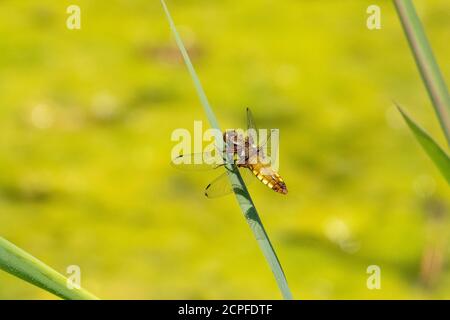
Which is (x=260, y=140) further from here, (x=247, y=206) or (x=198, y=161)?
(x=247, y=206)

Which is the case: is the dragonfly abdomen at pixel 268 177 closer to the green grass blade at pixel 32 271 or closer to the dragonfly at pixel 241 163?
the dragonfly at pixel 241 163

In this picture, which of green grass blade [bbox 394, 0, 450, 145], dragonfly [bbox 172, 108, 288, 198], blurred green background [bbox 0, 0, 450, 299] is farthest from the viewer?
blurred green background [bbox 0, 0, 450, 299]

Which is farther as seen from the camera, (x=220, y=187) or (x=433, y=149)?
(x=220, y=187)

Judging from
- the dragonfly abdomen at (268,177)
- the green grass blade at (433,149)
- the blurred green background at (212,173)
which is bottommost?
the green grass blade at (433,149)

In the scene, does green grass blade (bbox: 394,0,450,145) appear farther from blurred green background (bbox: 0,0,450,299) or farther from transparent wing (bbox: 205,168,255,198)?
blurred green background (bbox: 0,0,450,299)

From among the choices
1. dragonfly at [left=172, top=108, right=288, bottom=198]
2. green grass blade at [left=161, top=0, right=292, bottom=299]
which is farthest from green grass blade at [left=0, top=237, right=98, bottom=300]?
dragonfly at [left=172, top=108, right=288, bottom=198]

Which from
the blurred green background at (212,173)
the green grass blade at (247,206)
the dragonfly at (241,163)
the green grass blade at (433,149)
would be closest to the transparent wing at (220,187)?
the dragonfly at (241,163)

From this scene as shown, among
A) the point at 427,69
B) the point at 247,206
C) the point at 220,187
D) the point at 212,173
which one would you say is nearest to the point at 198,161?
the point at 220,187
